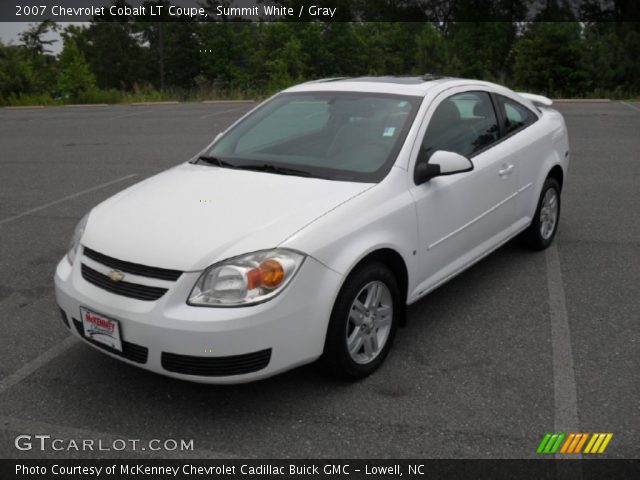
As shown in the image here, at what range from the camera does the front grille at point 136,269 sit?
3234 millimetres

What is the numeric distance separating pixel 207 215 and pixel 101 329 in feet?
2.54

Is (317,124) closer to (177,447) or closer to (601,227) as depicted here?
(177,447)

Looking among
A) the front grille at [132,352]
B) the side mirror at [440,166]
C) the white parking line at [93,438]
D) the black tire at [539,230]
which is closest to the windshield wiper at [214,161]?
the side mirror at [440,166]

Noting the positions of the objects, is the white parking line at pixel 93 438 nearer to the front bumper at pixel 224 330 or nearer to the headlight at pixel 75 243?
the front bumper at pixel 224 330

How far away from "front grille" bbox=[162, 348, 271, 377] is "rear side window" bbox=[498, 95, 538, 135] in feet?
9.73

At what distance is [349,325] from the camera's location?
3.65 m

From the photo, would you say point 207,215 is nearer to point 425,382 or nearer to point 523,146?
point 425,382

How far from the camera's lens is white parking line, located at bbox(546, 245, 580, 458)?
335cm

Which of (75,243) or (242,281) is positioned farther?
(75,243)

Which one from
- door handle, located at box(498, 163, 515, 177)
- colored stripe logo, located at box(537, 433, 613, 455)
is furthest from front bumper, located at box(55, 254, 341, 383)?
door handle, located at box(498, 163, 515, 177)

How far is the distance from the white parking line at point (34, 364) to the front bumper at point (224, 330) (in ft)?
2.72

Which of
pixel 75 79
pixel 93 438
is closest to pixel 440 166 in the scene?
pixel 93 438

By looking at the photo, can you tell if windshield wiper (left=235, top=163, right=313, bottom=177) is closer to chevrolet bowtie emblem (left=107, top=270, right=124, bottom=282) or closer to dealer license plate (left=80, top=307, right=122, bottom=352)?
chevrolet bowtie emblem (left=107, top=270, right=124, bottom=282)

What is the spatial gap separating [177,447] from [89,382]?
33.6 inches
